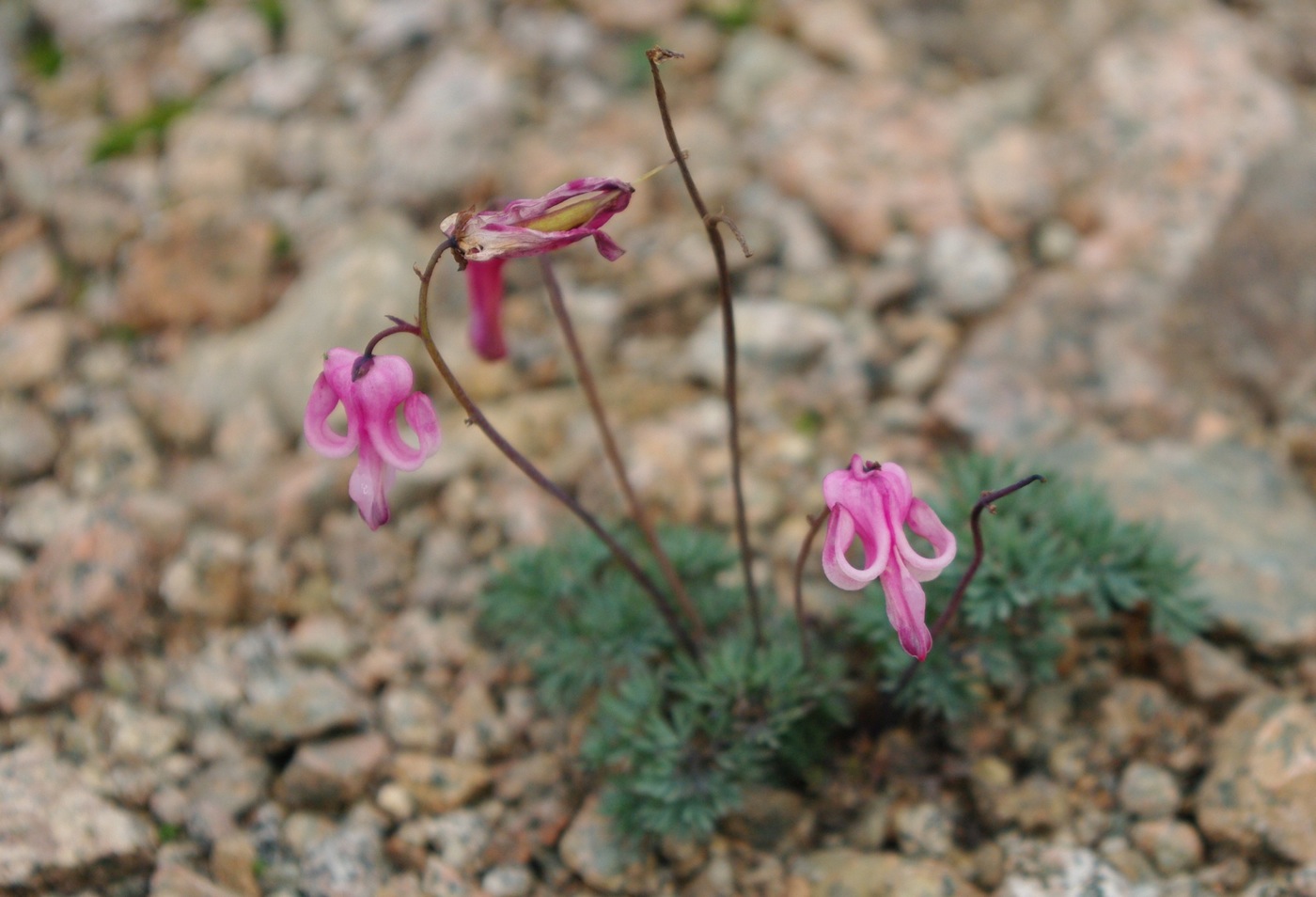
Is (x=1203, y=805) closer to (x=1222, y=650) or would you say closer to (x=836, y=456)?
(x=1222, y=650)

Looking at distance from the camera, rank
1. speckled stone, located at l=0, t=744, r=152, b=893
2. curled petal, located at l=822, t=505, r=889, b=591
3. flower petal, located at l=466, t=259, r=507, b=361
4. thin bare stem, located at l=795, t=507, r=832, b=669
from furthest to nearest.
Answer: flower petal, located at l=466, t=259, r=507, b=361
speckled stone, located at l=0, t=744, r=152, b=893
thin bare stem, located at l=795, t=507, r=832, b=669
curled petal, located at l=822, t=505, r=889, b=591

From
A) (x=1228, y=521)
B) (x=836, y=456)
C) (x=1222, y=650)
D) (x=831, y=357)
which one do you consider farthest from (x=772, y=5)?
(x=1222, y=650)

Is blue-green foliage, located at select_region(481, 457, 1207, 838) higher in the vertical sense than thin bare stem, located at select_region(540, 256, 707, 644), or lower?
lower

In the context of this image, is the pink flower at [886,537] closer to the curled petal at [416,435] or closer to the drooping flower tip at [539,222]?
the drooping flower tip at [539,222]

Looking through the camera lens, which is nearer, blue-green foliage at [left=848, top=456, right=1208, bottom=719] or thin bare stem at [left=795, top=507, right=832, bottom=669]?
thin bare stem at [left=795, top=507, right=832, bottom=669]

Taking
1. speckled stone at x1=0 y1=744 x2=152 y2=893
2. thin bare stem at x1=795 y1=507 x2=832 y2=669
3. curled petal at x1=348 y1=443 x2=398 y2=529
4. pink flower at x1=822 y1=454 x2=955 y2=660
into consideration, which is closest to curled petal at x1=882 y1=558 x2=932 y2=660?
pink flower at x1=822 y1=454 x2=955 y2=660

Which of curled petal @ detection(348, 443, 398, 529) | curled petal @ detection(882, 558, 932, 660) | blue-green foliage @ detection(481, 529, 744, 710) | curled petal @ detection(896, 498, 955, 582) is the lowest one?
blue-green foliage @ detection(481, 529, 744, 710)

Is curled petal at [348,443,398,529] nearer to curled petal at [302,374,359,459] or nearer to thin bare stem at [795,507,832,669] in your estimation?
curled petal at [302,374,359,459]
